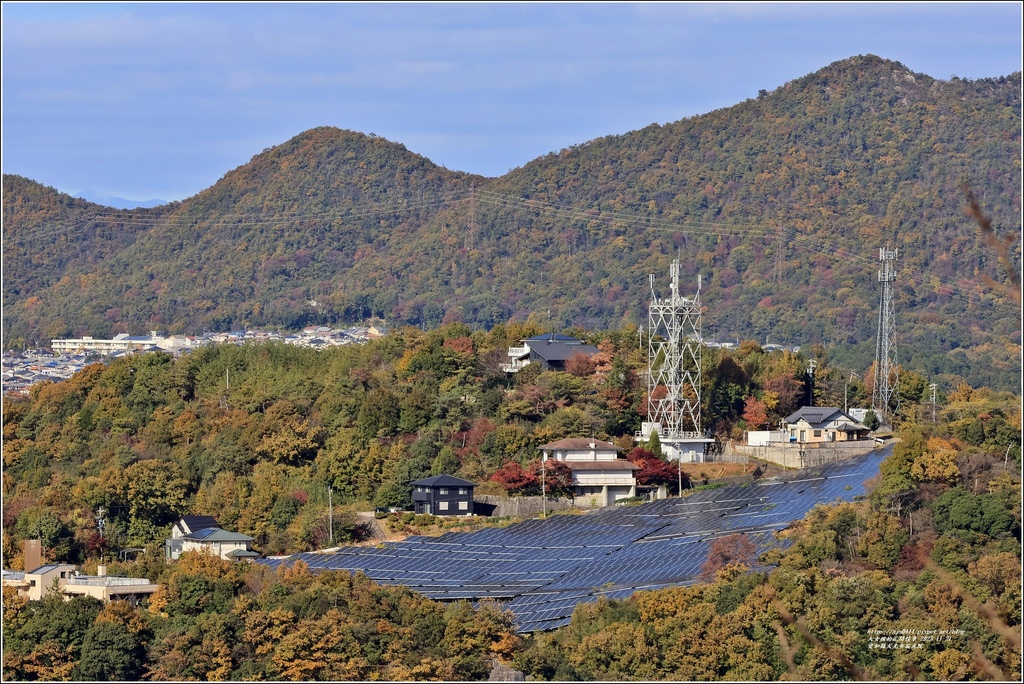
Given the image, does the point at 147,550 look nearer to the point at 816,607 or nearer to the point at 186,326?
the point at 816,607

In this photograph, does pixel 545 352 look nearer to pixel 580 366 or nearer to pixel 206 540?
pixel 580 366

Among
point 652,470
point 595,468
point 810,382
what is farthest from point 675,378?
point 810,382

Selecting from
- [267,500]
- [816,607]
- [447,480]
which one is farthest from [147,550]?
[816,607]

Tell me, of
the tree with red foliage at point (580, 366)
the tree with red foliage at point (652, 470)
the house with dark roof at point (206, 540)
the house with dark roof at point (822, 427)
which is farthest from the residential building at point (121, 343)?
the house with dark roof at point (206, 540)

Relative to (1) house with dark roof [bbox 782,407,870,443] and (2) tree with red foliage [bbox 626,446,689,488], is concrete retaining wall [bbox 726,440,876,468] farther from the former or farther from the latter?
(2) tree with red foliage [bbox 626,446,689,488]

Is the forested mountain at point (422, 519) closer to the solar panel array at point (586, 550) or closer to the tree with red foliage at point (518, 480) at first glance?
the tree with red foliage at point (518, 480)

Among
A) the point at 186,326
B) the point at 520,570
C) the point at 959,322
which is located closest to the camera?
the point at 520,570
